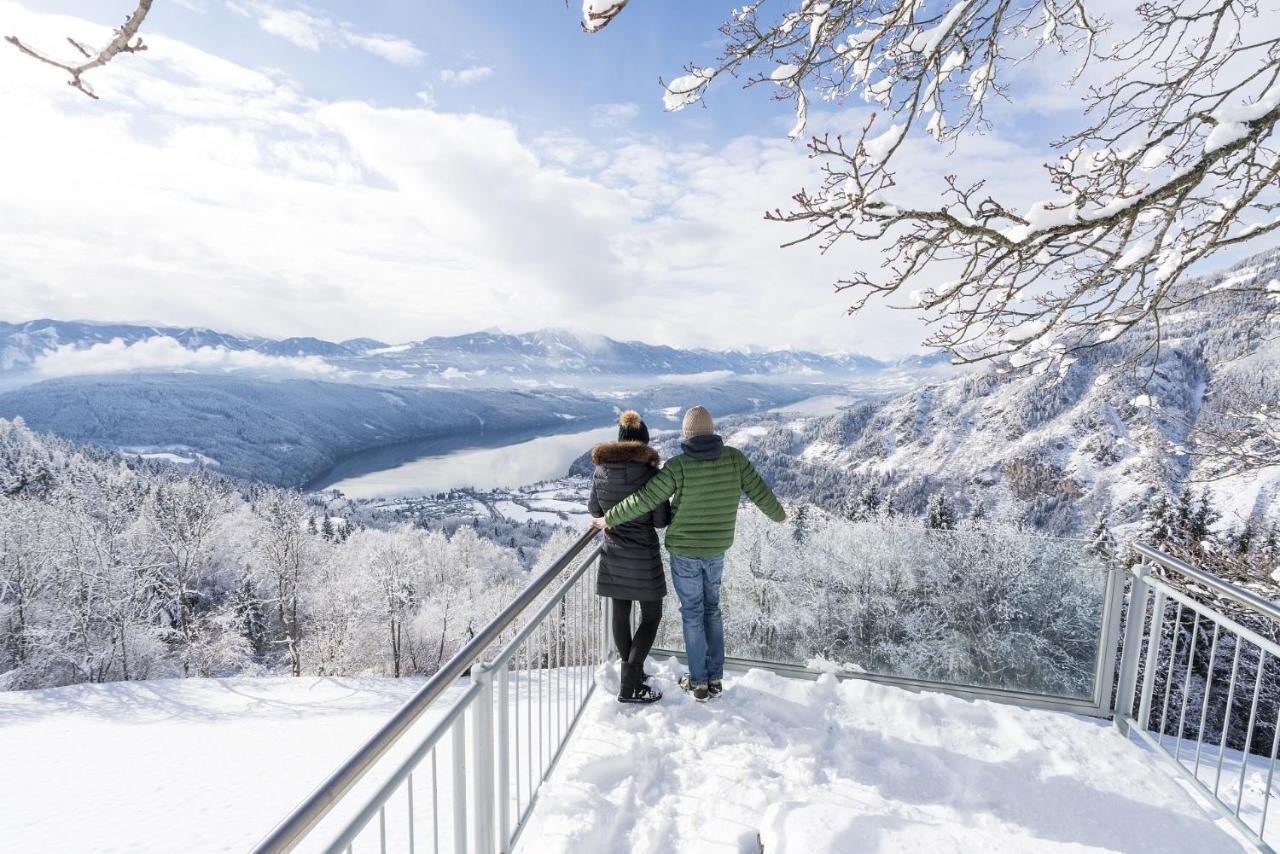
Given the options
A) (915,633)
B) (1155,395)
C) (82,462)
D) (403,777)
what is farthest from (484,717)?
(82,462)

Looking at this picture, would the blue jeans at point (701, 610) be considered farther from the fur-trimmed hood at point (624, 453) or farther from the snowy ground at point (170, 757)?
the snowy ground at point (170, 757)

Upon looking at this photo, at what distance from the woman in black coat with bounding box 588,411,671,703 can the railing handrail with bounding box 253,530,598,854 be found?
112cm

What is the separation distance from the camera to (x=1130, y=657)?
330 cm

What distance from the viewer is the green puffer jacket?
3.08 meters

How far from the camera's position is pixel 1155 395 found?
4.04 m

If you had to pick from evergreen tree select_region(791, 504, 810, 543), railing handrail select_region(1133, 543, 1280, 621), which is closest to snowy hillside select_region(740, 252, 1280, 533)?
railing handrail select_region(1133, 543, 1280, 621)

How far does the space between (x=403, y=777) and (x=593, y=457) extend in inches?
80.1

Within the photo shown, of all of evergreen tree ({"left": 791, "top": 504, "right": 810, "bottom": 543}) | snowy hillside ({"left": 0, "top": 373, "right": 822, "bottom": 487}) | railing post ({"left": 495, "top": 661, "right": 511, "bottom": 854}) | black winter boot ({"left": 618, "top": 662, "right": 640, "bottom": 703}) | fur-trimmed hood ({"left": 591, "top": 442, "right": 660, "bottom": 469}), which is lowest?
snowy hillside ({"left": 0, "top": 373, "right": 822, "bottom": 487})

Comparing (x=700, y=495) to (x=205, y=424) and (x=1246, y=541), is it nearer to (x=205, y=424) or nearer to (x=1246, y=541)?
(x=1246, y=541)

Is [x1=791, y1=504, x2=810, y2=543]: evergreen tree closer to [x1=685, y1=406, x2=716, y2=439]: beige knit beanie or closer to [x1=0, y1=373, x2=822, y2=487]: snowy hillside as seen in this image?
[x1=685, y1=406, x2=716, y2=439]: beige knit beanie

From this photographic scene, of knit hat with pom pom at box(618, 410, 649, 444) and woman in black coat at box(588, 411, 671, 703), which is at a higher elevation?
knit hat with pom pom at box(618, 410, 649, 444)

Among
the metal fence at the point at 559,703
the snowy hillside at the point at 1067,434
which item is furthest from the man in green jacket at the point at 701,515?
the snowy hillside at the point at 1067,434

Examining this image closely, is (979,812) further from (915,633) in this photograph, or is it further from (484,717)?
(484,717)

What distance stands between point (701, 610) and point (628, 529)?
Result: 723 millimetres
